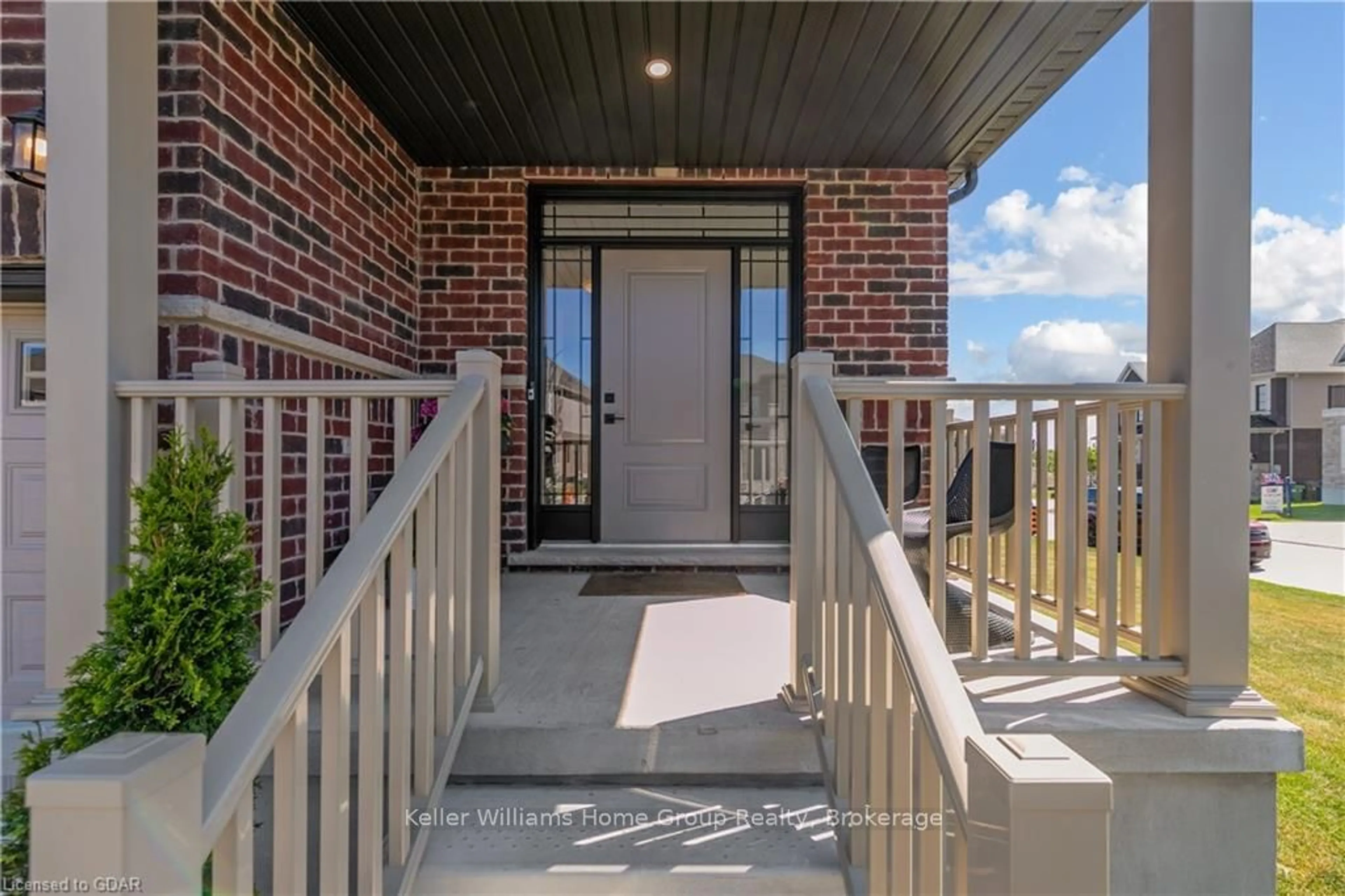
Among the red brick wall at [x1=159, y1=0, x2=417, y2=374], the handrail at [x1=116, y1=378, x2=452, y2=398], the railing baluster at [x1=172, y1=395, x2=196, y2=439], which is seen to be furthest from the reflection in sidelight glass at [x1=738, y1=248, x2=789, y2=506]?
the railing baluster at [x1=172, y1=395, x2=196, y2=439]

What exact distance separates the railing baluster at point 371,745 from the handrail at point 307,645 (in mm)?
65

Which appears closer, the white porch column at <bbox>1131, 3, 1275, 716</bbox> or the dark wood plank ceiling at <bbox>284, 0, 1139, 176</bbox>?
the white porch column at <bbox>1131, 3, 1275, 716</bbox>

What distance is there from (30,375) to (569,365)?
256cm

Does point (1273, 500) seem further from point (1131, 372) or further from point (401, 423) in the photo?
point (401, 423)

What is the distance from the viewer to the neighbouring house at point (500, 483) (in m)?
1.15

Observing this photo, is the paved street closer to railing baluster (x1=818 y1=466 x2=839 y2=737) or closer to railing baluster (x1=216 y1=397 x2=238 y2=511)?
railing baluster (x1=818 y1=466 x2=839 y2=737)

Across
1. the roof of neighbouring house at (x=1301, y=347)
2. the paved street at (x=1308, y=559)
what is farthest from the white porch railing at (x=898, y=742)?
the roof of neighbouring house at (x=1301, y=347)

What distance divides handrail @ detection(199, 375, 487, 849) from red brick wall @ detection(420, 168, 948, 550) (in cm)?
244

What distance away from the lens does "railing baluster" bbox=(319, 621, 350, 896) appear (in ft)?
3.94

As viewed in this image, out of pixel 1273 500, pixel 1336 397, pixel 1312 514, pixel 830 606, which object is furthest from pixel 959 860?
pixel 1336 397

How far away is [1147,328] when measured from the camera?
6.24ft

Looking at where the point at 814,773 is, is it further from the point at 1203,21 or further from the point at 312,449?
the point at 1203,21

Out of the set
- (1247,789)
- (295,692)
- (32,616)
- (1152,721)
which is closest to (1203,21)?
(1152,721)

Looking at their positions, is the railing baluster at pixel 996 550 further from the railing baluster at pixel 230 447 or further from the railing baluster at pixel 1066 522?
the railing baluster at pixel 230 447
